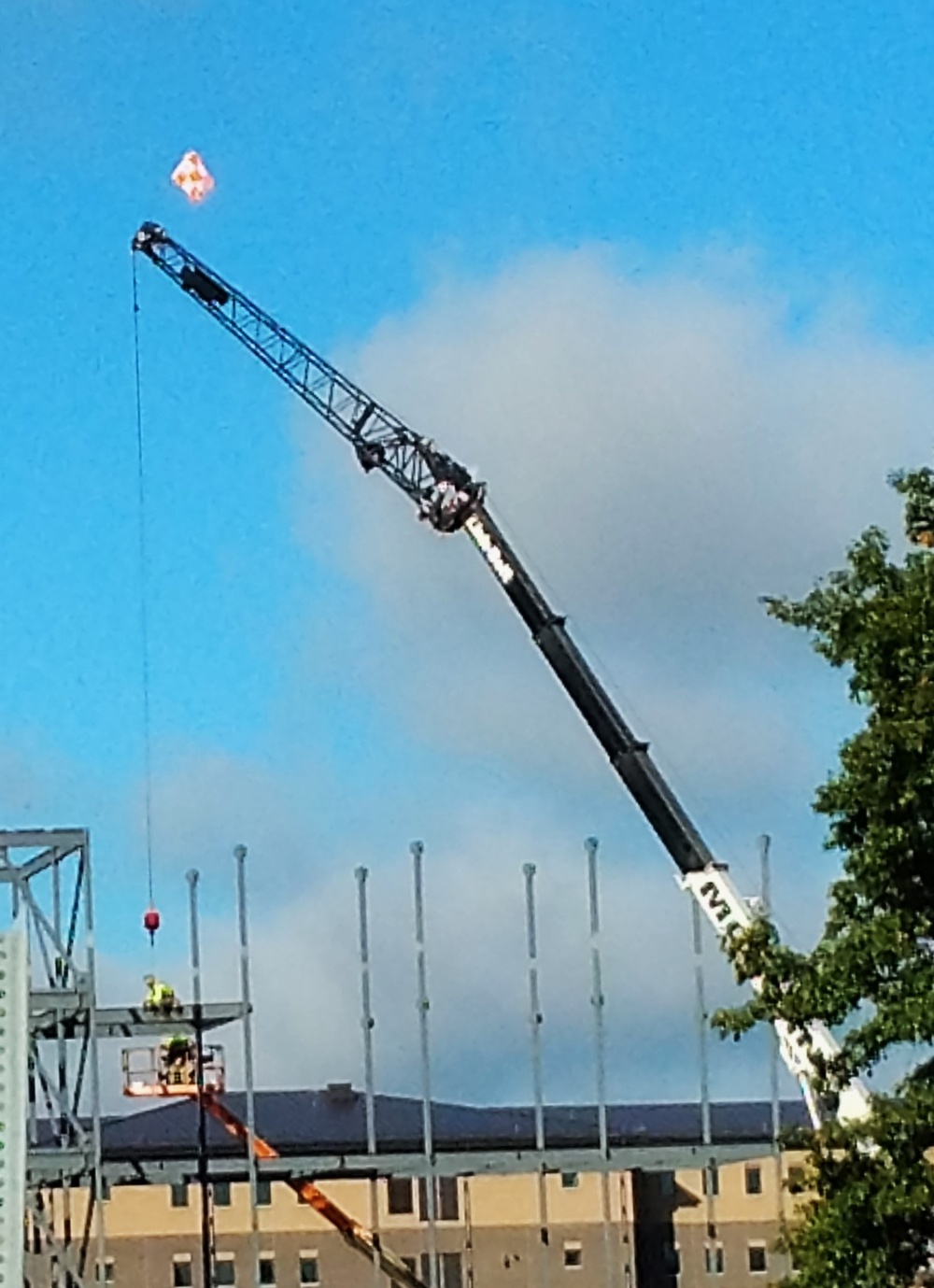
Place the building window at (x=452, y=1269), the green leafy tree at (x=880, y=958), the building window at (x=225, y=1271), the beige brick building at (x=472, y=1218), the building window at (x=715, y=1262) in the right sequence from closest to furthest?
the green leafy tree at (x=880, y=958) → the beige brick building at (x=472, y=1218) → the building window at (x=715, y=1262) → the building window at (x=225, y=1271) → the building window at (x=452, y=1269)

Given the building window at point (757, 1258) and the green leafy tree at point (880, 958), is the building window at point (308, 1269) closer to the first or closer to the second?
the building window at point (757, 1258)

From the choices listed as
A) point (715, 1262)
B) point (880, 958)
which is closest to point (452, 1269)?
point (715, 1262)

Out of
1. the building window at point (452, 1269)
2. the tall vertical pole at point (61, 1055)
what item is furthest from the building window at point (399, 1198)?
the tall vertical pole at point (61, 1055)

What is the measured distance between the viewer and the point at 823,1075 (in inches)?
792

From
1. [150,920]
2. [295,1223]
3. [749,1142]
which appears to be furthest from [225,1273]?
[150,920]

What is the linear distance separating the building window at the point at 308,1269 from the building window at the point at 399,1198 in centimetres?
229

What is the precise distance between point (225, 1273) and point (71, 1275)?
26.5m

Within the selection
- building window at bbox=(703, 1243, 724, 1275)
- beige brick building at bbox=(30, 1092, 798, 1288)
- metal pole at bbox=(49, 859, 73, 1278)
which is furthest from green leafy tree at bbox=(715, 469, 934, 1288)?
building window at bbox=(703, 1243, 724, 1275)

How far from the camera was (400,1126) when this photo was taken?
64.1 metres

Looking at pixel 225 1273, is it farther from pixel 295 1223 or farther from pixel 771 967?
pixel 771 967

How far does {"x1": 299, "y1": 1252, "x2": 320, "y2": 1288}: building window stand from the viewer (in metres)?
64.2

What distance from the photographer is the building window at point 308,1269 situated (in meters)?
64.2

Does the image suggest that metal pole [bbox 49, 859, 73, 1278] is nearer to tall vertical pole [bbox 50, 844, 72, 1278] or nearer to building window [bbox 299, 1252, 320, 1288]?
tall vertical pole [bbox 50, 844, 72, 1278]

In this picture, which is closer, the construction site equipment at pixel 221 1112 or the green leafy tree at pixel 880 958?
the green leafy tree at pixel 880 958
